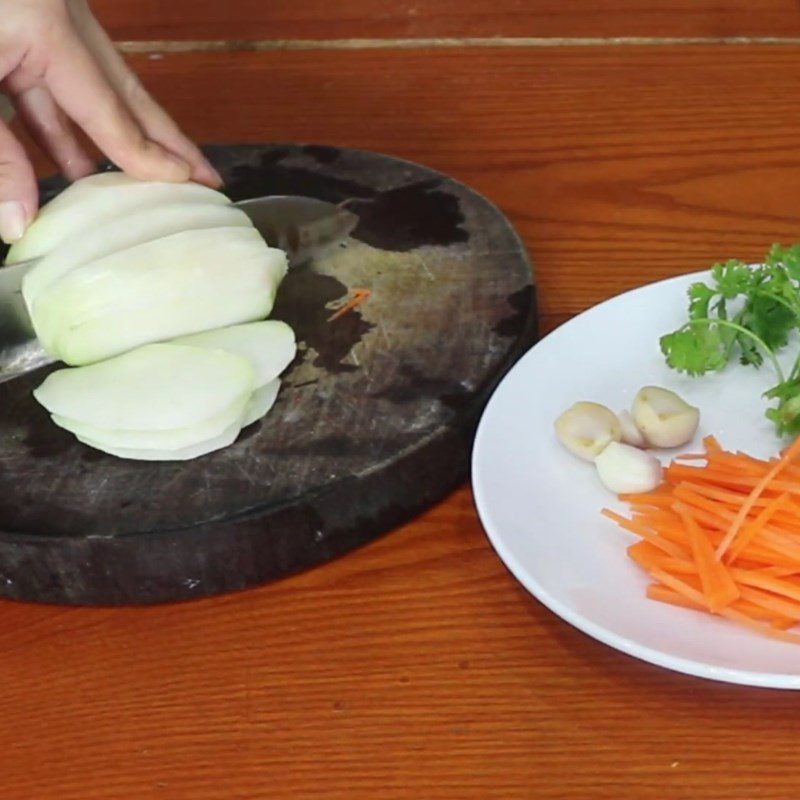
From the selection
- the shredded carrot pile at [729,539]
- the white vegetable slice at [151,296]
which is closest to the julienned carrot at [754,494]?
the shredded carrot pile at [729,539]

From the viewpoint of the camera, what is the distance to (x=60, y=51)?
4.04ft

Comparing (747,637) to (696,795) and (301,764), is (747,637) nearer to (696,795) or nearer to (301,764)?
(696,795)

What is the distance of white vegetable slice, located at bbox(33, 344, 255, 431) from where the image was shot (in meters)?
1.05

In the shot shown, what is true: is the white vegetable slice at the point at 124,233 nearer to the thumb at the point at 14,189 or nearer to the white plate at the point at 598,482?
the thumb at the point at 14,189

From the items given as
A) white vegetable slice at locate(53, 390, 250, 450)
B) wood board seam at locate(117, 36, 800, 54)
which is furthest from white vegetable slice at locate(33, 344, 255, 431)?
wood board seam at locate(117, 36, 800, 54)

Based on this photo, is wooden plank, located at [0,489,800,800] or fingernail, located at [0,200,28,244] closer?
wooden plank, located at [0,489,800,800]

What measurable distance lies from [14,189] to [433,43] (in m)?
0.86

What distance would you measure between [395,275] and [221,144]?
0.39 m

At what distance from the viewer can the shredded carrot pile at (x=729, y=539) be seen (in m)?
0.87

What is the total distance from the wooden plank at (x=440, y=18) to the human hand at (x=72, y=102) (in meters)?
0.63

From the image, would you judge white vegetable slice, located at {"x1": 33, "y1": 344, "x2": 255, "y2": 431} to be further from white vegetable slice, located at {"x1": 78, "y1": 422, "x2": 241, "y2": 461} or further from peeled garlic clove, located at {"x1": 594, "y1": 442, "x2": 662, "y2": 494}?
peeled garlic clove, located at {"x1": 594, "y1": 442, "x2": 662, "y2": 494}

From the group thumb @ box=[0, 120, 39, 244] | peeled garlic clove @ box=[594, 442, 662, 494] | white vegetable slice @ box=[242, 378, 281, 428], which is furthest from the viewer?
thumb @ box=[0, 120, 39, 244]

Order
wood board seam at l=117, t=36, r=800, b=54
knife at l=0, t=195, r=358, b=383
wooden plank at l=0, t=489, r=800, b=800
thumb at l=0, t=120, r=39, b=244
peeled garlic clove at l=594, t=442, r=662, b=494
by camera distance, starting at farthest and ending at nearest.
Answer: wood board seam at l=117, t=36, r=800, b=54 → knife at l=0, t=195, r=358, b=383 → thumb at l=0, t=120, r=39, b=244 → peeled garlic clove at l=594, t=442, r=662, b=494 → wooden plank at l=0, t=489, r=800, b=800

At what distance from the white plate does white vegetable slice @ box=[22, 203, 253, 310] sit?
1.19ft
